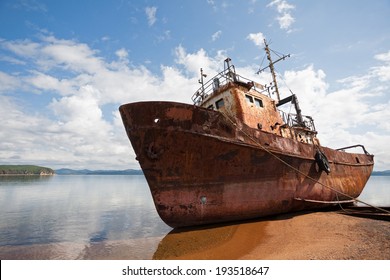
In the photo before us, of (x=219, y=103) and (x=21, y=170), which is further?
(x=21, y=170)

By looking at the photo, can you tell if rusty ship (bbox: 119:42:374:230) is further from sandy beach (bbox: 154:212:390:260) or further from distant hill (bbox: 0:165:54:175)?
distant hill (bbox: 0:165:54:175)

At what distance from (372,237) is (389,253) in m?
1.35

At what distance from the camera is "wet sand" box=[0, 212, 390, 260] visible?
474 cm

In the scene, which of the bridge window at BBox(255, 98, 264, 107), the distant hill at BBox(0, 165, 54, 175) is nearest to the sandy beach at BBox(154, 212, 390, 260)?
the bridge window at BBox(255, 98, 264, 107)

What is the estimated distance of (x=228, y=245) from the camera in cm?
575

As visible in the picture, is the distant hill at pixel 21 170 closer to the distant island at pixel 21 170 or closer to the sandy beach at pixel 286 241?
the distant island at pixel 21 170

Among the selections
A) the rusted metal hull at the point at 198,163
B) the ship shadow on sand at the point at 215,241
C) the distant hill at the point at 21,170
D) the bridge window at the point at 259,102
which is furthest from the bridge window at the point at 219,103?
the distant hill at the point at 21,170

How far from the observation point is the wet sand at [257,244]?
15.5ft

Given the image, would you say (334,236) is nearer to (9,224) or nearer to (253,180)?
(253,180)

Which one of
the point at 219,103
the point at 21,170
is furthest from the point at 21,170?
the point at 219,103

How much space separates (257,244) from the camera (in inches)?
225

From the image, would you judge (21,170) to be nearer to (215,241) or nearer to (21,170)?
(21,170)
